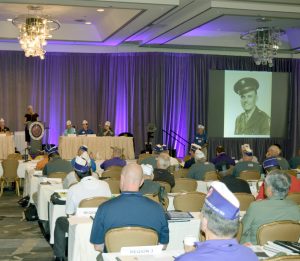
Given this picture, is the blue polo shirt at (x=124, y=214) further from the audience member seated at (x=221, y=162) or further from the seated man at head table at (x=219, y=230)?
the audience member seated at (x=221, y=162)

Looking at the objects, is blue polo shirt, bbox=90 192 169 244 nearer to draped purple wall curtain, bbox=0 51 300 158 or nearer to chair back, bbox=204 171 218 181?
chair back, bbox=204 171 218 181

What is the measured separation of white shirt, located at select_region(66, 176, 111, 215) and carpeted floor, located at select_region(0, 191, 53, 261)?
3.50 ft

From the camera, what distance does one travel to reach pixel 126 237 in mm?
4180

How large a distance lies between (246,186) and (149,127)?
11245 millimetres

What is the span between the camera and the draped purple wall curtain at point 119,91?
18.8 m

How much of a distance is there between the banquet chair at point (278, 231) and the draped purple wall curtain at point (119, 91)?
1469cm

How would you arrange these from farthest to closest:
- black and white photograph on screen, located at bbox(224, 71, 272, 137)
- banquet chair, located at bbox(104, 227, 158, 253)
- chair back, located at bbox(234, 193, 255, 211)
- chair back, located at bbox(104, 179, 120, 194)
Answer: black and white photograph on screen, located at bbox(224, 71, 272, 137) → chair back, located at bbox(104, 179, 120, 194) → chair back, located at bbox(234, 193, 255, 211) → banquet chair, located at bbox(104, 227, 158, 253)

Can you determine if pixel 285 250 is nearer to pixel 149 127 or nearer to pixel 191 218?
pixel 191 218

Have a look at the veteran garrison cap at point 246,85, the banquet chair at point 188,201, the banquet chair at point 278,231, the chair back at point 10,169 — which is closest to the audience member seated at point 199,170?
the banquet chair at point 188,201

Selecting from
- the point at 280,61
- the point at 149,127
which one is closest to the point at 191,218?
the point at 149,127

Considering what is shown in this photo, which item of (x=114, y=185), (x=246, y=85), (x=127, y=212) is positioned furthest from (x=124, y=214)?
(x=246, y=85)

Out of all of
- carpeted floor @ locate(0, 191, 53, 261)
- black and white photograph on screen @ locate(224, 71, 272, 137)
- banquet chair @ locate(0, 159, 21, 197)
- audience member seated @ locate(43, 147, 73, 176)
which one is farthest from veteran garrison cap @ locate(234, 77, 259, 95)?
audience member seated @ locate(43, 147, 73, 176)

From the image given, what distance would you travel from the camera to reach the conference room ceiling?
11.4m

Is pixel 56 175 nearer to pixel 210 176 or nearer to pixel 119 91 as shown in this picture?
pixel 210 176
